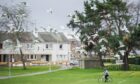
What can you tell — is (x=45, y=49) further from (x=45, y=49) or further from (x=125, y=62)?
(x=125, y=62)

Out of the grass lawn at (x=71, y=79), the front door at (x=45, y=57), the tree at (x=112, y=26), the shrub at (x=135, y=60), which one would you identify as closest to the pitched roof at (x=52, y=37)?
the front door at (x=45, y=57)

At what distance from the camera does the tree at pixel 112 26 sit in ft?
243

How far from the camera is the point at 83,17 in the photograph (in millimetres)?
80812

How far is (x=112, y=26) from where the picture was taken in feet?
Result: 251

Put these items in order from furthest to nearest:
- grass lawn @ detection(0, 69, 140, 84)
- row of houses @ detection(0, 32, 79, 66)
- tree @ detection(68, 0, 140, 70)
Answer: row of houses @ detection(0, 32, 79, 66), tree @ detection(68, 0, 140, 70), grass lawn @ detection(0, 69, 140, 84)

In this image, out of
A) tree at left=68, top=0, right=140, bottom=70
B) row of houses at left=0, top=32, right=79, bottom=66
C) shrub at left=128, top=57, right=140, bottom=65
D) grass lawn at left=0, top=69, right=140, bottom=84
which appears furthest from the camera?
row of houses at left=0, top=32, right=79, bottom=66

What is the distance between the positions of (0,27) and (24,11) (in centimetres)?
999

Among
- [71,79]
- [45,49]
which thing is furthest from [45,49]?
[71,79]

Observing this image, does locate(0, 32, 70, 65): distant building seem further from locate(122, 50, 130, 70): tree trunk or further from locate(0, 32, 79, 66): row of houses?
locate(122, 50, 130, 70): tree trunk

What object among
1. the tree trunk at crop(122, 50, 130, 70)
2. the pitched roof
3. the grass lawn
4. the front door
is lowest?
the grass lawn

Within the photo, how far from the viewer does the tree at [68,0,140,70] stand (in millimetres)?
74000

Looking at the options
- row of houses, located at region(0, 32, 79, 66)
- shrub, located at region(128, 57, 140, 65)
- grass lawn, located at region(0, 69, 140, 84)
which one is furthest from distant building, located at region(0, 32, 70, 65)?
grass lawn, located at region(0, 69, 140, 84)

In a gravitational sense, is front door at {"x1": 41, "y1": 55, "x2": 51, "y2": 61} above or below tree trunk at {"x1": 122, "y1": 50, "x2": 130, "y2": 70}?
above

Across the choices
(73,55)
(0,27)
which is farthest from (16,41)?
(73,55)
